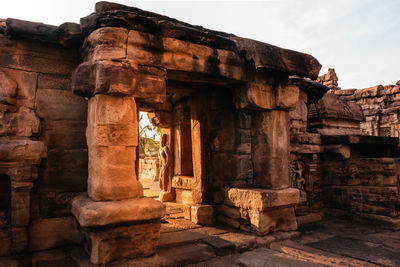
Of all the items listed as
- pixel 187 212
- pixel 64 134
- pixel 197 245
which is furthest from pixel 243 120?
pixel 64 134

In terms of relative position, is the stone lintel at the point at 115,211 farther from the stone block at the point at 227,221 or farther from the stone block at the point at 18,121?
the stone block at the point at 227,221

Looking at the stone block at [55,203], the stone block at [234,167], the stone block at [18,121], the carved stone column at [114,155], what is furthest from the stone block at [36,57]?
the stone block at [234,167]

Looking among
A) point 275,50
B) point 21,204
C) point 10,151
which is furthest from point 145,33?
point 21,204

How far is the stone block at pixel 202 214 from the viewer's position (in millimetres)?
4477

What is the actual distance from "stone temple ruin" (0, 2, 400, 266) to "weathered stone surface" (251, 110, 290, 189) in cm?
2

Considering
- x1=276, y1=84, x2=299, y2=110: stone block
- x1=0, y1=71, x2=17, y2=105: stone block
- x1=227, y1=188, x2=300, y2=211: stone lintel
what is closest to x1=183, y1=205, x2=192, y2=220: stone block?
→ x1=227, y1=188, x2=300, y2=211: stone lintel

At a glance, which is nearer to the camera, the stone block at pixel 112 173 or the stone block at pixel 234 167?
the stone block at pixel 112 173

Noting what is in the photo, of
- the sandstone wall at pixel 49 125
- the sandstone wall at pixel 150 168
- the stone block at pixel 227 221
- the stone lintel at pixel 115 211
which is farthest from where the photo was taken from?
the sandstone wall at pixel 150 168

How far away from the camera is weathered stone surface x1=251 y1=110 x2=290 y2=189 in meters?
4.00

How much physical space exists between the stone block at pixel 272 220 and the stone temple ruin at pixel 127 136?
1 centimetres

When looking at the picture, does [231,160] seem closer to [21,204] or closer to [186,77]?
[186,77]

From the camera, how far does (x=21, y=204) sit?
3.09m

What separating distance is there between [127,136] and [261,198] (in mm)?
1926

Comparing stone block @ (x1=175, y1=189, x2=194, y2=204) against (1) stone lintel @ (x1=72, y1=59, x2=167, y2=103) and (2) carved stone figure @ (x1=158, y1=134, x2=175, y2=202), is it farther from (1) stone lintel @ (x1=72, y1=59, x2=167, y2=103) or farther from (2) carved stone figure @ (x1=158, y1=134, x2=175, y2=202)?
(1) stone lintel @ (x1=72, y1=59, x2=167, y2=103)
